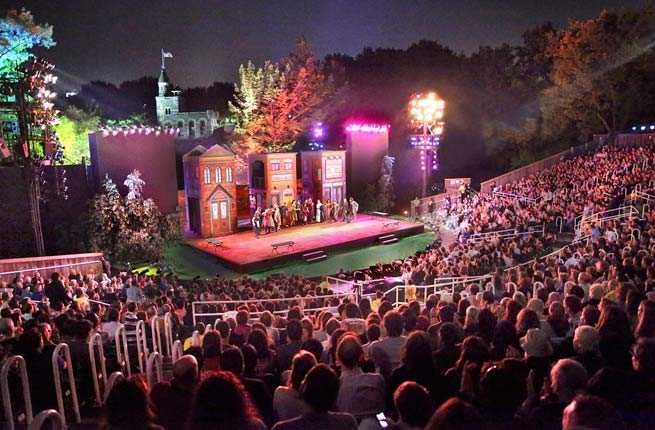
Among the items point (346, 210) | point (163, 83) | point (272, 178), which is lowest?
point (346, 210)

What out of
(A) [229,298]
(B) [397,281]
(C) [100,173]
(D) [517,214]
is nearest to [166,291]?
(A) [229,298]

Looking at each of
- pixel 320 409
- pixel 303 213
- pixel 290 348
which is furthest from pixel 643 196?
pixel 320 409

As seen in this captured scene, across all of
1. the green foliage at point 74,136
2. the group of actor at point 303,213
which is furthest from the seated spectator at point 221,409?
the green foliage at point 74,136

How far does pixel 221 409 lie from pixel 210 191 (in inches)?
A: 881

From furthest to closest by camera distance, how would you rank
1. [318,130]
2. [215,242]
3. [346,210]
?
[318,130]
[346,210]
[215,242]

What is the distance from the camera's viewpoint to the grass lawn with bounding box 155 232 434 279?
20.0m

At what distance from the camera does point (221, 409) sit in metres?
2.93

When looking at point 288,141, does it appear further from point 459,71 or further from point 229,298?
point 229,298

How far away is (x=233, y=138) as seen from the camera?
3631 centimetres

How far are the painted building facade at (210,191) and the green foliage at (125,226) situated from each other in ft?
9.60

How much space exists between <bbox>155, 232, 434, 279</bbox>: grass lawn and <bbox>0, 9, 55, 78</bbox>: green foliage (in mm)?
13053

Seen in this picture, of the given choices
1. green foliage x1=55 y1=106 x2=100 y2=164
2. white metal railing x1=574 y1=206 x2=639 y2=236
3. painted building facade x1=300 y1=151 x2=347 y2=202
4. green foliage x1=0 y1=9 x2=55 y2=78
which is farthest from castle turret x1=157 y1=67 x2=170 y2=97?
white metal railing x1=574 y1=206 x2=639 y2=236

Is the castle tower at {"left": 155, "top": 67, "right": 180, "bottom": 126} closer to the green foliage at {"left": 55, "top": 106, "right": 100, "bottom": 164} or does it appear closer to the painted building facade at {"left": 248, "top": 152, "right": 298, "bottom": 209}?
the green foliage at {"left": 55, "top": 106, "right": 100, "bottom": 164}

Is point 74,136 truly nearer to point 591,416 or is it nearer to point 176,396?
point 176,396
